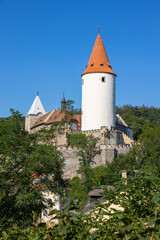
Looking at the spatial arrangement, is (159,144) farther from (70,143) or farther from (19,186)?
(19,186)

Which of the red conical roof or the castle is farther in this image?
the red conical roof

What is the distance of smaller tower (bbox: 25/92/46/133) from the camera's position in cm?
6078

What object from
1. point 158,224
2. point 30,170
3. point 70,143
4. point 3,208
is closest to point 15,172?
point 30,170

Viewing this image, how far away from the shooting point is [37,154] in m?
15.6

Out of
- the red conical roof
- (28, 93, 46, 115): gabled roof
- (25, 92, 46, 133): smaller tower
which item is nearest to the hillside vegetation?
the red conical roof

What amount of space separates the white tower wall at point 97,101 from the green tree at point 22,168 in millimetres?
21830

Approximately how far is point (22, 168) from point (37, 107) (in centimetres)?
4763

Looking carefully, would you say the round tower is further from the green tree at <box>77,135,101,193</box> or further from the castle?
the green tree at <box>77,135,101,193</box>

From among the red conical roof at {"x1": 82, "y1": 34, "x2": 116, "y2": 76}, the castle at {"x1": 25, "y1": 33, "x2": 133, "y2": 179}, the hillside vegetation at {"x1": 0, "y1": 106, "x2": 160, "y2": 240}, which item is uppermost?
the red conical roof at {"x1": 82, "y1": 34, "x2": 116, "y2": 76}

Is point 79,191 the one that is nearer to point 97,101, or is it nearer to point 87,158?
point 87,158

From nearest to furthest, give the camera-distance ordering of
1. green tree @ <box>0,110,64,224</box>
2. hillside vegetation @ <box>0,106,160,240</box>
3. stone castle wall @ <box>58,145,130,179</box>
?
hillside vegetation @ <box>0,106,160,240</box>
green tree @ <box>0,110,64,224</box>
stone castle wall @ <box>58,145,130,179</box>

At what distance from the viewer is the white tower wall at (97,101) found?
130 ft

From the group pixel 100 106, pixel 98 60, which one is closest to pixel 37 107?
pixel 98 60

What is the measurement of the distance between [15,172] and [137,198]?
11.3 metres
